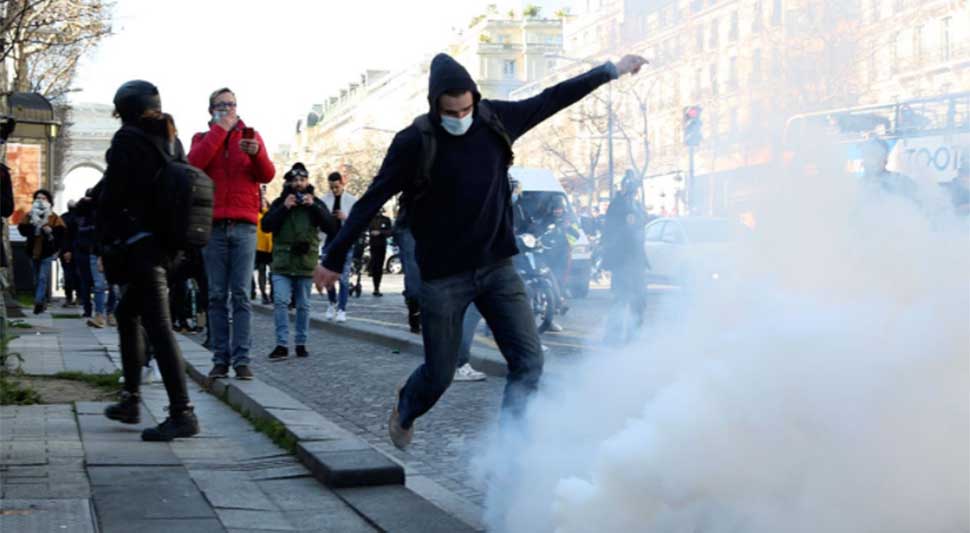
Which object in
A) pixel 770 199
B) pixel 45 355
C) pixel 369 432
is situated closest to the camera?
pixel 770 199

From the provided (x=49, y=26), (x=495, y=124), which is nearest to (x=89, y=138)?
(x=49, y=26)

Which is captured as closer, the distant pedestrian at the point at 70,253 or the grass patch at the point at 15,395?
the grass patch at the point at 15,395

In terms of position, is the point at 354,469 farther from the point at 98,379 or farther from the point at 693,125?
the point at 98,379

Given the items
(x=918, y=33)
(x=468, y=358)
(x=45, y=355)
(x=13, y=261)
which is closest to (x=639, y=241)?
(x=468, y=358)

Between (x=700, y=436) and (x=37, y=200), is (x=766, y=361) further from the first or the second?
(x=37, y=200)

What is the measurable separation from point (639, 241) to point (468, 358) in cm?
331

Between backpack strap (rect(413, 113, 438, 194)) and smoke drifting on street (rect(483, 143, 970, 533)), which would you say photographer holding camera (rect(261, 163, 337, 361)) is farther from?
smoke drifting on street (rect(483, 143, 970, 533))

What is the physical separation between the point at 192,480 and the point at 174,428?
3.33ft

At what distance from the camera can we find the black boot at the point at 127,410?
6500 mm

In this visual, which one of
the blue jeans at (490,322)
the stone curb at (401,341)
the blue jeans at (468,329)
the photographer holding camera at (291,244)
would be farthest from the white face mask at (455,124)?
the photographer holding camera at (291,244)

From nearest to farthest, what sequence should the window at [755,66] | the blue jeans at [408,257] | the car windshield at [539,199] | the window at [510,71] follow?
1. the window at [755,66]
2. the blue jeans at [408,257]
3. the car windshield at [539,199]
4. the window at [510,71]

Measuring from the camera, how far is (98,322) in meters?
15.7

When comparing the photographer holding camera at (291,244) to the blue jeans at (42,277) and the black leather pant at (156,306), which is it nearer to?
the black leather pant at (156,306)

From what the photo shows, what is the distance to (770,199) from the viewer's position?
4348 mm
